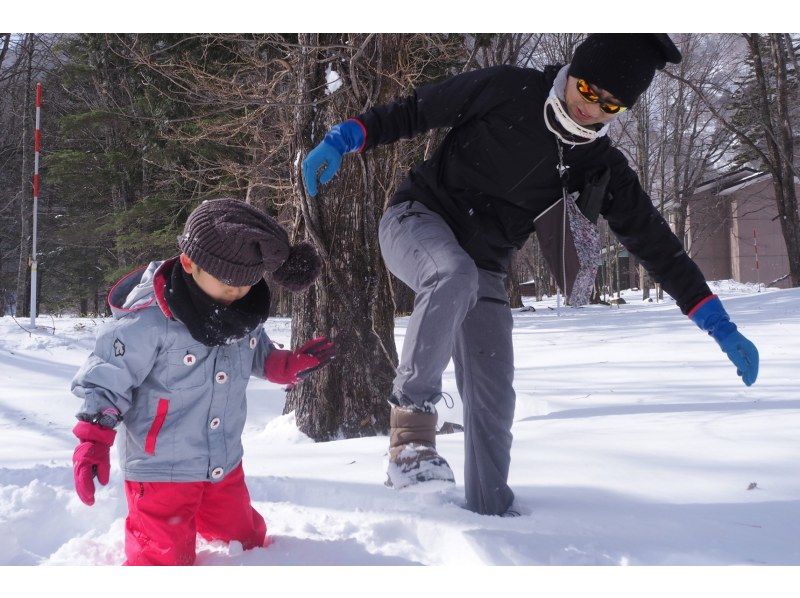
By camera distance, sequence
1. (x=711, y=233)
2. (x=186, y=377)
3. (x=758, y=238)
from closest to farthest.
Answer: (x=186, y=377) < (x=711, y=233) < (x=758, y=238)

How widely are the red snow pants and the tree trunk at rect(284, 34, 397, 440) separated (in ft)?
5.26

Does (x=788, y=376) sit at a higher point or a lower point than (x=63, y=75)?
lower

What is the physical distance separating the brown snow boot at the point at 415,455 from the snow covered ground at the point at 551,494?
0.86ft

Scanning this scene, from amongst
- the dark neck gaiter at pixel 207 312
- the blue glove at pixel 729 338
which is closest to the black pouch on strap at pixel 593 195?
the blue glove at pixel 729 338

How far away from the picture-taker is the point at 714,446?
271cm

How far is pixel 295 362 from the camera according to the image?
7.17 feet

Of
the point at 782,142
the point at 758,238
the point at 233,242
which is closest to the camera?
the point at 233,242

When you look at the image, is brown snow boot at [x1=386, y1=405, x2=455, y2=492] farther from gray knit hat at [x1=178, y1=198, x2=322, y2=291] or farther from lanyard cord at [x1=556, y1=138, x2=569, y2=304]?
lanyard cord at [x1=556, y1=138, x2=569, y2=304]

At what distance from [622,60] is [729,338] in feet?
3.32

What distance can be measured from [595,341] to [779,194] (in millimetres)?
9005

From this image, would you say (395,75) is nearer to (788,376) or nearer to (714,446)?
(714,446)

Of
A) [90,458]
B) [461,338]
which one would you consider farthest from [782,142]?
[90,458]

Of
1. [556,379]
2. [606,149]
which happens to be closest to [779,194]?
[556,379]

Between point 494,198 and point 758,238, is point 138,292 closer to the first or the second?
point 494,198
